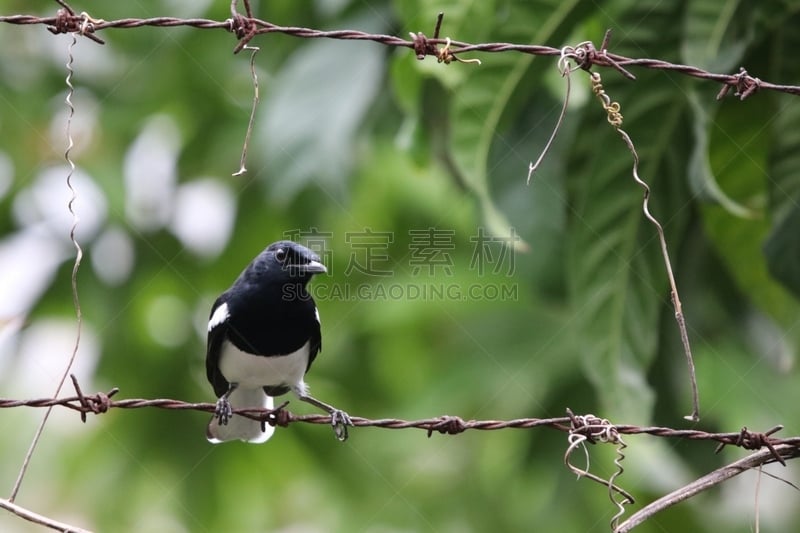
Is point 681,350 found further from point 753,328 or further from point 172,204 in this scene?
point 172,204

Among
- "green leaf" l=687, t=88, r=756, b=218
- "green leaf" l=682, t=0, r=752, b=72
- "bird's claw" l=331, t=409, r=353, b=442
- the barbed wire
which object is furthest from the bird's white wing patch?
"green leaf" l=682, t=0, r=752, b=72

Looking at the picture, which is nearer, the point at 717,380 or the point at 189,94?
the point at 717,380

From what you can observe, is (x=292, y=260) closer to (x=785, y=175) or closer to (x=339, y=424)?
(x=339, y=424)

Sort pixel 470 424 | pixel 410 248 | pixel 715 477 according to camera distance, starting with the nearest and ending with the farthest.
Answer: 1. pixel 715 477
2. pixel 470 424
3. pixel 410 248

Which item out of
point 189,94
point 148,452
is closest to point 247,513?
point 148,452

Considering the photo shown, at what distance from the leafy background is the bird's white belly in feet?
2.96

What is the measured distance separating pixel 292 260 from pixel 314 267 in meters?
0.12

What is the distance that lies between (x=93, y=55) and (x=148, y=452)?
9.15 feet

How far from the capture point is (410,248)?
6.89 metres

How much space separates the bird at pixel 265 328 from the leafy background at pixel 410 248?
2.44 ft

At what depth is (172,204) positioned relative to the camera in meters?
7.11

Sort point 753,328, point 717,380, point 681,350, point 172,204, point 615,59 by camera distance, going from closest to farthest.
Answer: point 615,59 < point 681,350 < point 753,328 < point 717,380 < point 172,204

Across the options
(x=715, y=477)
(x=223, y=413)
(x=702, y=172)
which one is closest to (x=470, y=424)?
(x=715, y=477)

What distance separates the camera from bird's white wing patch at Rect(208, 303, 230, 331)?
14.0 ft
